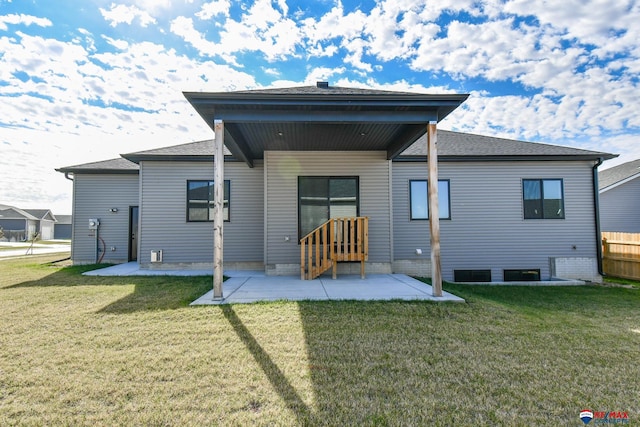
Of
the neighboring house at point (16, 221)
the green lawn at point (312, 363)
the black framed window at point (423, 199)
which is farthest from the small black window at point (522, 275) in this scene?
the neighboring house at point (16, 221)

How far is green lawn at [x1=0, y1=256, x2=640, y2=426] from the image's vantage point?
186 cm

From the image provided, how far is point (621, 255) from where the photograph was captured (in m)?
8.39

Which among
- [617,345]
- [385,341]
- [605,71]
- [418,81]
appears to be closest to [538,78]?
[605,71]

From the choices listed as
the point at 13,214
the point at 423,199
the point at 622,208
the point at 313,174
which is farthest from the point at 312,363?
the point at 13,214

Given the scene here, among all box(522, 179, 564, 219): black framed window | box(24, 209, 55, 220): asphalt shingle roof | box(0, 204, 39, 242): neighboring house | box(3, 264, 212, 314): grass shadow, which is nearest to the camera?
box(3, 264, 212, 314): grass shadow

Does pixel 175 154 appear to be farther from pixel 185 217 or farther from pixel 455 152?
pixel 455 152

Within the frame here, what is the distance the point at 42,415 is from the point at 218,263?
9.32 feet

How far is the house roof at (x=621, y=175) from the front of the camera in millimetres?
12008

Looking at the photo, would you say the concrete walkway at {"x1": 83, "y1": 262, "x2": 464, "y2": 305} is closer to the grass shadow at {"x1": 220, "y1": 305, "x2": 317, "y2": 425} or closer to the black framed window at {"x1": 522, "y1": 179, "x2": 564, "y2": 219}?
the grass shadow at {"x1": 220, "y1": 305, "x2": 317, "y2": 425}

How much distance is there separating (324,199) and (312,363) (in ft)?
17.0

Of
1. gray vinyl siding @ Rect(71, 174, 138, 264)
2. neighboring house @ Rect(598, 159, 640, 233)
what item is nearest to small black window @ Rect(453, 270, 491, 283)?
neighboring house @ Rect(598, 159, 640, 233)

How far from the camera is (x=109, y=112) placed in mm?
13000

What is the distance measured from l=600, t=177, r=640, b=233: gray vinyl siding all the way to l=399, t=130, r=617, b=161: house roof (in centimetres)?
571

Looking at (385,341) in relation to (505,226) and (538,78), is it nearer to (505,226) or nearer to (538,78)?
(505,226)
